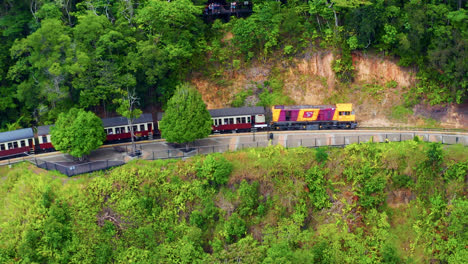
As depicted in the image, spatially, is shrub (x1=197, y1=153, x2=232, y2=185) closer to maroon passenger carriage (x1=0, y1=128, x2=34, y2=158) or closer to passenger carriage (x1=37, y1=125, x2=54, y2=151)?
passenger carriage (x1=37, y1=125, x2=54, y2=151)

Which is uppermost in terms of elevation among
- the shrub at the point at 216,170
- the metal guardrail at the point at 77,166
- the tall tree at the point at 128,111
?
the tall tree at the point at 128,111

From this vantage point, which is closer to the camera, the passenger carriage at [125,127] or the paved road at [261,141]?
the paved road at [261,141]

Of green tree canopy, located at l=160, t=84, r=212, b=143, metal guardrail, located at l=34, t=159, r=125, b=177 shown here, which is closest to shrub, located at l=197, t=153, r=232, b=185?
green tree canopy, located at l=160, t=84, r=212, b=143

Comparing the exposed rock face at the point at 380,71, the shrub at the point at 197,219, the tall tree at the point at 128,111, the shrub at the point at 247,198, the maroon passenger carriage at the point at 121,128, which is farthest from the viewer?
the exposed rock face at the point at 380,71

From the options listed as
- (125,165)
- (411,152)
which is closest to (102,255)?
(125,165)

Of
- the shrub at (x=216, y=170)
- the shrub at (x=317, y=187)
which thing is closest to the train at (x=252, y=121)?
the shrub at (x=317, y=187)

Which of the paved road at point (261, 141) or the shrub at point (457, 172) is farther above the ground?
the paved road at point (261, 141)

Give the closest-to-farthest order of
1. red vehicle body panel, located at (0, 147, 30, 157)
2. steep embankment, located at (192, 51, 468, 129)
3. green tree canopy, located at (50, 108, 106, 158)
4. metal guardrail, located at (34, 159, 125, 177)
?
metal guardrail, located at (34, 159, 125, 177), green tree canopy, located at (50, 108, 106, 158), red vehicle body panel, located at (0, 147, 30, 157), steep embankment, located at (192, 51, 468, 129)

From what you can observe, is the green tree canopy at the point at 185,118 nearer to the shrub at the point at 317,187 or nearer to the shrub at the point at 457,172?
the shrub at the point at 317,187
